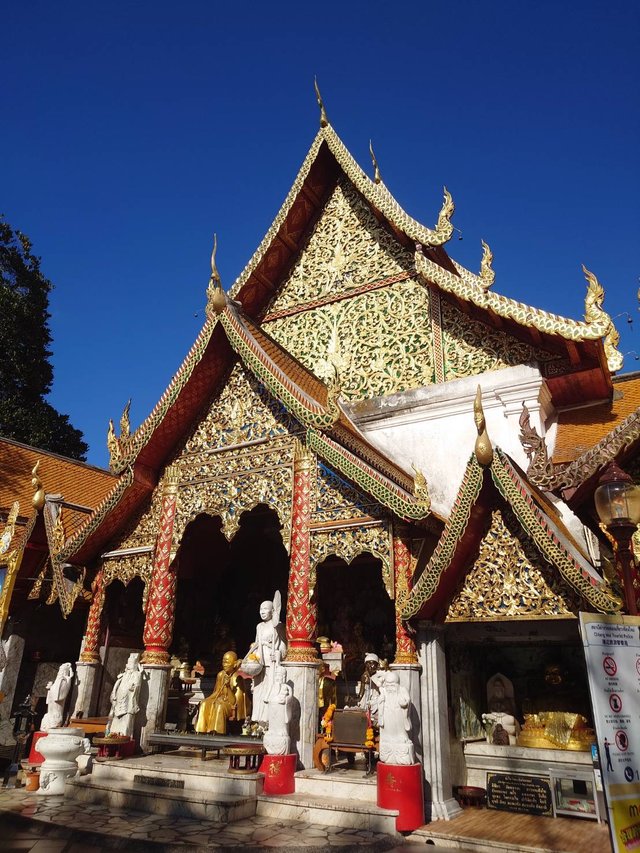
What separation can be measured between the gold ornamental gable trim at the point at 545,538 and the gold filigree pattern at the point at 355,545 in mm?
1556

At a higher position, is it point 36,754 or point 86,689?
point 86,689

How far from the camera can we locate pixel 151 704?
7.59m

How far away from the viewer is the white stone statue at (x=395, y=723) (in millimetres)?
5242

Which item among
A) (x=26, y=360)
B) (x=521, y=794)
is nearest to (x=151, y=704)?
(x=521, y=794)

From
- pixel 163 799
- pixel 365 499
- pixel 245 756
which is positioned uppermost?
pixel 365 499

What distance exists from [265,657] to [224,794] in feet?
4.50

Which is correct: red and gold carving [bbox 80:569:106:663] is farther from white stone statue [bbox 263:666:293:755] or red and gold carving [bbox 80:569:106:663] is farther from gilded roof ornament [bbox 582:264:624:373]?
gilded roof ornament [bbox 582:264:624:373]

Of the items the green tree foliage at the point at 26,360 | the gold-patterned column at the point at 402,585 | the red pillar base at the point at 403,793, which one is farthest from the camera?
the green tree foliage at the point at 26,360

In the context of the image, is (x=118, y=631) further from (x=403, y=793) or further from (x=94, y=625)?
(x=403, y=793)

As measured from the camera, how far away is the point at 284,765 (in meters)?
5.95

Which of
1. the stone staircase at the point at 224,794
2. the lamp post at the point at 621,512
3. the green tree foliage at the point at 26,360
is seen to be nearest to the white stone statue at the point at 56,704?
the stone staircase at the point at 224,794

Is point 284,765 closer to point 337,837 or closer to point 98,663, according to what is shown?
point 337,837

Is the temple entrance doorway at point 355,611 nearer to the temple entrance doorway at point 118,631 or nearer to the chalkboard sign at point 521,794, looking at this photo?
the temple entrance doorway at point 118,631

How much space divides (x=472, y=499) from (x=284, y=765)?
121 inches
